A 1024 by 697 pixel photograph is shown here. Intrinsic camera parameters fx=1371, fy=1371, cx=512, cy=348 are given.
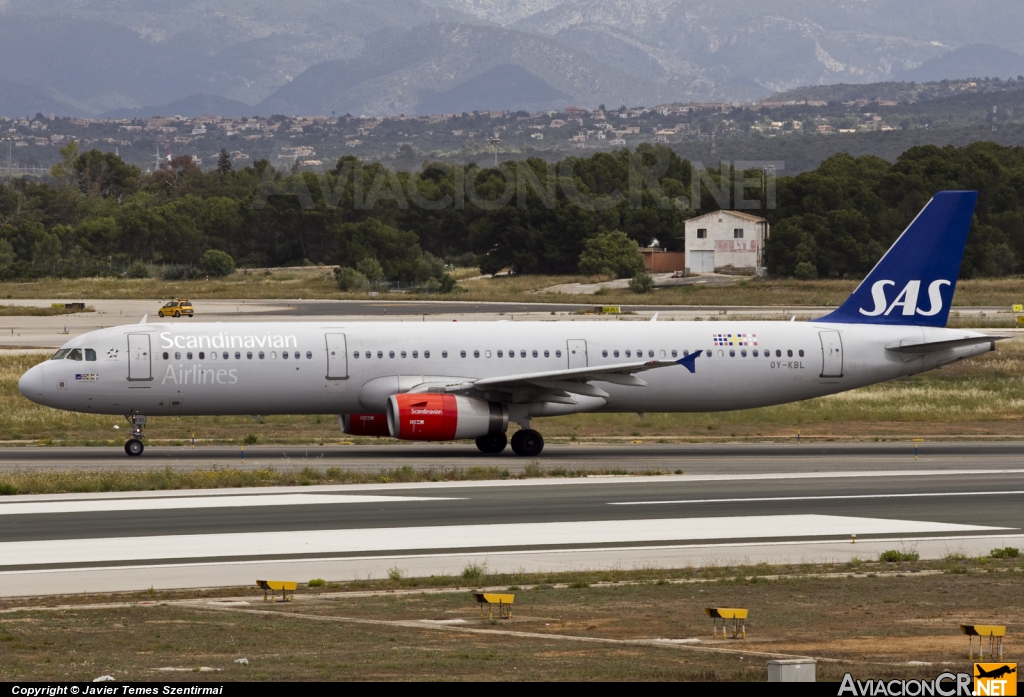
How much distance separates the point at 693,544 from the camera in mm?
24312

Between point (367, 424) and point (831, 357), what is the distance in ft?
46.8

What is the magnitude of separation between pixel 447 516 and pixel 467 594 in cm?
789

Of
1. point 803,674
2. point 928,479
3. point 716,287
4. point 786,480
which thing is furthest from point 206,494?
point 716,287

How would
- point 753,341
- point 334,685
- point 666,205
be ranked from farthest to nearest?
point 666,205 → point 753,341 → point 334,685

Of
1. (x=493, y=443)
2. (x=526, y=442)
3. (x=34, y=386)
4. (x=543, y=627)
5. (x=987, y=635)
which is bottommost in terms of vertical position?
(x=493, y=443)

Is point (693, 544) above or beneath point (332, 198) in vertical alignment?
beneath

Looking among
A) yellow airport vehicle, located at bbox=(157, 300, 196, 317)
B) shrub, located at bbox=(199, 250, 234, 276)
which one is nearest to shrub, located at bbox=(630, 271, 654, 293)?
yellow airport vehicle, located at bbox=(157, 300, 196, 317)

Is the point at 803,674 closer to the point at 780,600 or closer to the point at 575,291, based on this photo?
the point at 780,600

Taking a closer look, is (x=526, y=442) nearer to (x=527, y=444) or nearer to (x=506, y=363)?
(x=527, y=444)

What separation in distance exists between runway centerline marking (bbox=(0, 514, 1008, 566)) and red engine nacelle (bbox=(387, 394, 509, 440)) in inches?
444

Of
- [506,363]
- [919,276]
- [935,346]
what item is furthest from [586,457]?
[919,276]

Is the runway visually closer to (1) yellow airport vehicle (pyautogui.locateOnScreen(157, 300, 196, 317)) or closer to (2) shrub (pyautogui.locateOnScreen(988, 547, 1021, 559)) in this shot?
(2) shrub (pyautogui.locateOnScreen(988, 547, 1021, 559))

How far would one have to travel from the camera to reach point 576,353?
Answer: 133 ft

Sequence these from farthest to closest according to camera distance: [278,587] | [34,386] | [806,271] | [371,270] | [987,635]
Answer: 1. [371,270]
2. [806,271]
3. [34,386]
4. [278,587]
5. [987,635]
